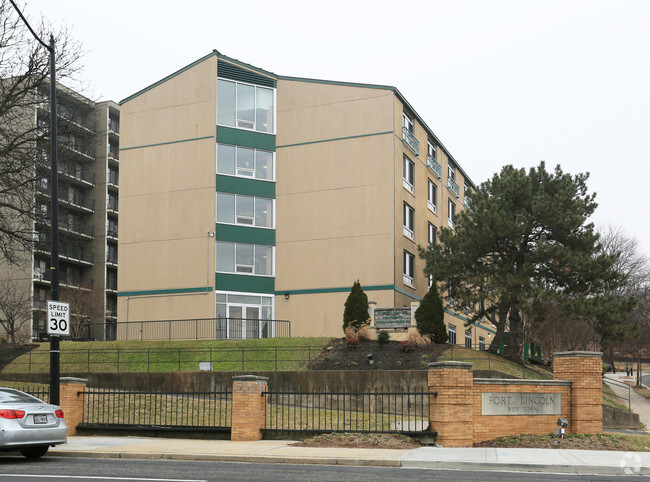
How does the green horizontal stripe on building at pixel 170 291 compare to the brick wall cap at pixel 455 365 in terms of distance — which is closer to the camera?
the brick wall cap at pixel 455 365

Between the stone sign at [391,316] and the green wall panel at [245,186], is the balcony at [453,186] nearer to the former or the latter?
the green wall panel at [245,186]

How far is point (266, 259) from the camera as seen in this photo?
42250 mm

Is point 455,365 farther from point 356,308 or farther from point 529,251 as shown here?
point 529,251

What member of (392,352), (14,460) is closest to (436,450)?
(14,460)

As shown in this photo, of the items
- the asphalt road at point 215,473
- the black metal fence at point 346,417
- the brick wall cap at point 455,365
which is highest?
the brick wall cap at point 455,365

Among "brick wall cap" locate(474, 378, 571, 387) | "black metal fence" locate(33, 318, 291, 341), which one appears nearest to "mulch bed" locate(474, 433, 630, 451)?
A: "brick wall cap" locate(474, 378, 571, 387)

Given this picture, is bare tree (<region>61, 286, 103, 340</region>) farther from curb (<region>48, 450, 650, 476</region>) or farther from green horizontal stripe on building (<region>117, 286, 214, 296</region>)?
curb (<region>48, 450, 650, 476</region>)

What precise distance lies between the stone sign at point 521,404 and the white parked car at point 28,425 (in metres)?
9.08

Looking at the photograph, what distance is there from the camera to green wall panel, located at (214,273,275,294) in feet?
134

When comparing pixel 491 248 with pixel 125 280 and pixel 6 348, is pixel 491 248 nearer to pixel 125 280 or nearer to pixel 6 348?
pixel 125 280

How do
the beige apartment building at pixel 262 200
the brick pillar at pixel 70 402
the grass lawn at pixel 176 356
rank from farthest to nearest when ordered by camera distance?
the beige apartment building at pixel 262 200, the grass lawn at pixel 176 356, the brick pillar at pixel 70 402

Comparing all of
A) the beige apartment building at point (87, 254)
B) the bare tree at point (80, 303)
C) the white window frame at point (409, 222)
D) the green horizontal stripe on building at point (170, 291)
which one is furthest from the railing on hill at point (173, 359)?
the beige apartment building at point (87, 254)

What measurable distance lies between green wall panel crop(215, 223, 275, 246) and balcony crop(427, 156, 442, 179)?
11902mm

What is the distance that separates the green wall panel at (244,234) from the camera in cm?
4106
